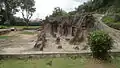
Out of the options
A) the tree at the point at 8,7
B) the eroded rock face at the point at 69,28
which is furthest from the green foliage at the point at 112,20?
the tree at the point at 8,7

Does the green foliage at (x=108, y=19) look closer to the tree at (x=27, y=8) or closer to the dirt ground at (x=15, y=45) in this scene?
the dirt ground at (x=15, y=45)

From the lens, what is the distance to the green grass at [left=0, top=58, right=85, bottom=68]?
586 cm

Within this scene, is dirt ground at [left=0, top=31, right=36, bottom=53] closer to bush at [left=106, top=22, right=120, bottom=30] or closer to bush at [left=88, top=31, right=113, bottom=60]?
bush at [left=88, top=31, right=113, bottom=60]

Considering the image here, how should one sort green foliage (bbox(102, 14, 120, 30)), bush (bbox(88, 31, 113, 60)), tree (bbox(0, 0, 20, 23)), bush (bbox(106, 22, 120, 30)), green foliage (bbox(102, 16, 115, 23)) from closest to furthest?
bush (bbox(88, 31, 113, 60)) < bush (bbox(106, 22, 120, 30)) < green foliage (bbox(102, 14, 120, 30)) < green foliage (bbox(102, 16, 115, 23)) < tree (bbox(0, 0, 20, 23))

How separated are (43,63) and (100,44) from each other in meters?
1.92

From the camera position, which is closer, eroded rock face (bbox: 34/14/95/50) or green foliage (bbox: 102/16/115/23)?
eroded rock face (bbox: 34/14/95/50)

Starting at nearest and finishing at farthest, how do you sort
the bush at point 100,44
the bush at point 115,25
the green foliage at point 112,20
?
the bush at point 100,44 → the bush at point 115,25 → the green foliage at point 112,20

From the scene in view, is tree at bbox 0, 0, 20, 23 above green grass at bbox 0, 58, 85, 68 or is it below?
above

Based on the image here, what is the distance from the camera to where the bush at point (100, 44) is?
6.08 m

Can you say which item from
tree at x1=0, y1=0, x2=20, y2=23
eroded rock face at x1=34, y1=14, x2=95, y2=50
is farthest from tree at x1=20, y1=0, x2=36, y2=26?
eroded rock face at x1=34, y1=14, x2=95, y2=50

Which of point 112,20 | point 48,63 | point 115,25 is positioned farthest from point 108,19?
point 48,63

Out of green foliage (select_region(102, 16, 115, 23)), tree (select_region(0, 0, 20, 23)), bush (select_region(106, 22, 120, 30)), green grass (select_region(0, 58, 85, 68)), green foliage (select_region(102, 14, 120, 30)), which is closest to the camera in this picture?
green grass (select_region(0, 58, 85, 68))

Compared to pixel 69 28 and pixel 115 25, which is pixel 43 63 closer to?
pixel 115 25

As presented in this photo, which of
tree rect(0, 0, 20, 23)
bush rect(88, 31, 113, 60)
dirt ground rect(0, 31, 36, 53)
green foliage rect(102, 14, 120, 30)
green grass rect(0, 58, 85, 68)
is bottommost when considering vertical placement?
green grass rect(0, 58, 85, 68)
